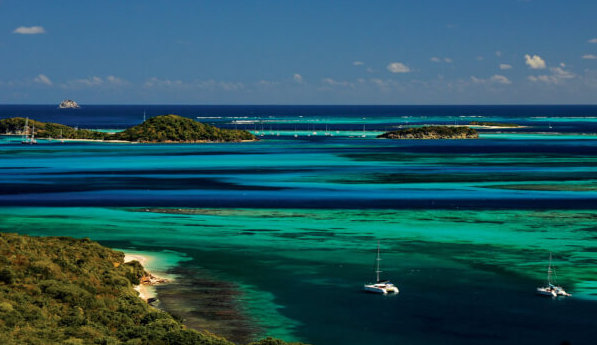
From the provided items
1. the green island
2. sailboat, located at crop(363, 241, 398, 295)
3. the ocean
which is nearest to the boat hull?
sailboat, located at crop(363, 241, 398, 295)

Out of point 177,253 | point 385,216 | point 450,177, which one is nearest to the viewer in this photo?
point 177,253

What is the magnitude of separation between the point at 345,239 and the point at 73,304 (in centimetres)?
3066

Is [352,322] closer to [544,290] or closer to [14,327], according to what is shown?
[544,290]

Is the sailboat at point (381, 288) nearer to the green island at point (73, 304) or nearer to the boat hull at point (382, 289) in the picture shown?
the boat hull at point (382, 289)

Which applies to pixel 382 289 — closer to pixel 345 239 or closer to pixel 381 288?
pixel 381 288

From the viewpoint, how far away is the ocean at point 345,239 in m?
45.4

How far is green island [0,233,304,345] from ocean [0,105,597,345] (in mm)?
3233

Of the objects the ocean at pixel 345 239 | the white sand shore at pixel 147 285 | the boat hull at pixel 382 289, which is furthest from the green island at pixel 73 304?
the boat hull at pixel 382 289

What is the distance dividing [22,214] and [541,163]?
9600cm

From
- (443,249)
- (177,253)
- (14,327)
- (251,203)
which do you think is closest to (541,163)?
(251,203)

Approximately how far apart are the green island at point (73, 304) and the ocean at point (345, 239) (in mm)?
3233

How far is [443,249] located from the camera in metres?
64.1

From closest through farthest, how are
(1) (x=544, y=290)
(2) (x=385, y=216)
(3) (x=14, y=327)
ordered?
(3) (x=14, y=327)
(1) (x=544, y=290)
(2) (x=385, y=216)

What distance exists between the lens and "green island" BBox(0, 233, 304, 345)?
36.4 meters
